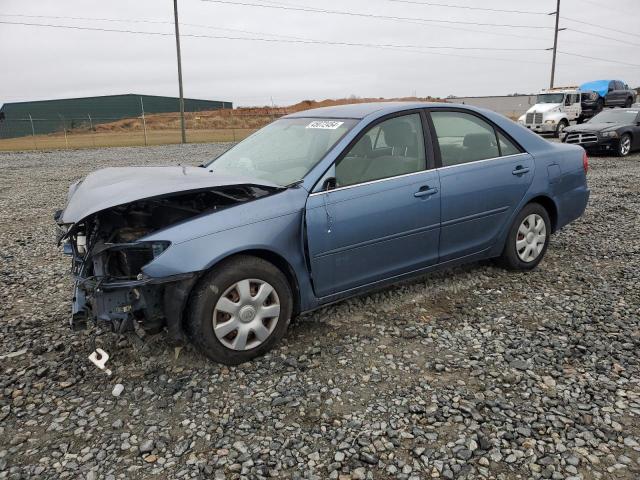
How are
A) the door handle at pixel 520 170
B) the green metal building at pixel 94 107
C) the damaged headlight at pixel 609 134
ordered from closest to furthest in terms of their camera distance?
the door handle at pixel 520 170
the damaged headlight at pixel 609 134
the green metal building at pixel 94 107

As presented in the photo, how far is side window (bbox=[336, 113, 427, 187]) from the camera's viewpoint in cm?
363

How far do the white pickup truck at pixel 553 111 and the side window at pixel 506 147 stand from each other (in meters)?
21.7

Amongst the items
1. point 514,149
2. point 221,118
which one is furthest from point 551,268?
point 221,118

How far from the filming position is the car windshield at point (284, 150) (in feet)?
12.1

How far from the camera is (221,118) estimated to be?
158 feet

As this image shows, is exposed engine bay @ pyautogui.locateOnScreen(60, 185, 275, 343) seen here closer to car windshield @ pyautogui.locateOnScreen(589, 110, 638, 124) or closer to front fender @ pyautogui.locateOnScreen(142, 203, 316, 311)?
front fender @ pyautogui.locateOnScreen(142, 203, 316, 311)

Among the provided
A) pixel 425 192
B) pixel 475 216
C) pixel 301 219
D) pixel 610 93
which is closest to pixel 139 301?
pixel 301 219

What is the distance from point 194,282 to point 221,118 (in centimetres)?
4761

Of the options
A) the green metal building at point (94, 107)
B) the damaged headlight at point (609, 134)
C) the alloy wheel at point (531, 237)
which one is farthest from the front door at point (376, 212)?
the green metal building at point (94, 107)

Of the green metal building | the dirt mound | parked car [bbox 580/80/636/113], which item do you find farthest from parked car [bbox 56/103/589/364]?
the green metal building

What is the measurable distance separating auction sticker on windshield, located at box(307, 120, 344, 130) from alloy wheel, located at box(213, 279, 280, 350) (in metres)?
1.46

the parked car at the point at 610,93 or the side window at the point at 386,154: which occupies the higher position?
the parked car at the point at 610,93

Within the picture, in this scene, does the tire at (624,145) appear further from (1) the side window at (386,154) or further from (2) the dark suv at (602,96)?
(1) the side window at (386,154)

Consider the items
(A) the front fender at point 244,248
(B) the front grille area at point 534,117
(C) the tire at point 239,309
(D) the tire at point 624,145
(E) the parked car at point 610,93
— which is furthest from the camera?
(E) the parked car at point 610,93
